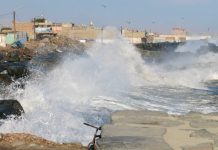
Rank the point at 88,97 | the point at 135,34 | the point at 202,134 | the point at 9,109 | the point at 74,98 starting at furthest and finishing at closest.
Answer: the point at 135,34 → the point at 88,97 → the point at 74,98 → the point at 9,109 → the point at 202,134

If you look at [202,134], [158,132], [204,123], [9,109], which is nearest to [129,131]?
[158,132]

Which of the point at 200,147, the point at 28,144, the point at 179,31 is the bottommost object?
the point at 179,31

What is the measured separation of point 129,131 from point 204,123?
1.03 metres

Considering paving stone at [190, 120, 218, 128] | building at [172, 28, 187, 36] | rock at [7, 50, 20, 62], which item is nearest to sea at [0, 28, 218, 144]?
paving stone at [190, 120, 218, 128]

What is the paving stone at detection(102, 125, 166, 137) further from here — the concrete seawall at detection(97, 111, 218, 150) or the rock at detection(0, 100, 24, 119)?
the rock at detection(0, 100, 24, 119)

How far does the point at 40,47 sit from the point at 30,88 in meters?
45.1

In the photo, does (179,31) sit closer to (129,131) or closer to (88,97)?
(88,97)

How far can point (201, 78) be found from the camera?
31.1m

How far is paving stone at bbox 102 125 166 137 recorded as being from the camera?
4613 mm

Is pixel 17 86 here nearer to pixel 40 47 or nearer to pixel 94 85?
pixel 94 85

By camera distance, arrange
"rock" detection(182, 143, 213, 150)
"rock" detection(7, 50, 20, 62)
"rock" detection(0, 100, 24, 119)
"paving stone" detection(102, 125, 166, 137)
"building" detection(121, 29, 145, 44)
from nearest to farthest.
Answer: "rock" detection(182, 143, 213, 150), "paving stone" detection(102, 125, 166, 137), "rock" detection(0, 100, 24, 119), "rock" detection(7, 50, 20, 62), "building" detection(121, 29, 145, 44)

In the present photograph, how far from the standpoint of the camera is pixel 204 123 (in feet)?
17.5

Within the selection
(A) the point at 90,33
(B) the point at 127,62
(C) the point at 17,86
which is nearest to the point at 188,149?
(C) the point at 17,86

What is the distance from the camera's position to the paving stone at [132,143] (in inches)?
162
